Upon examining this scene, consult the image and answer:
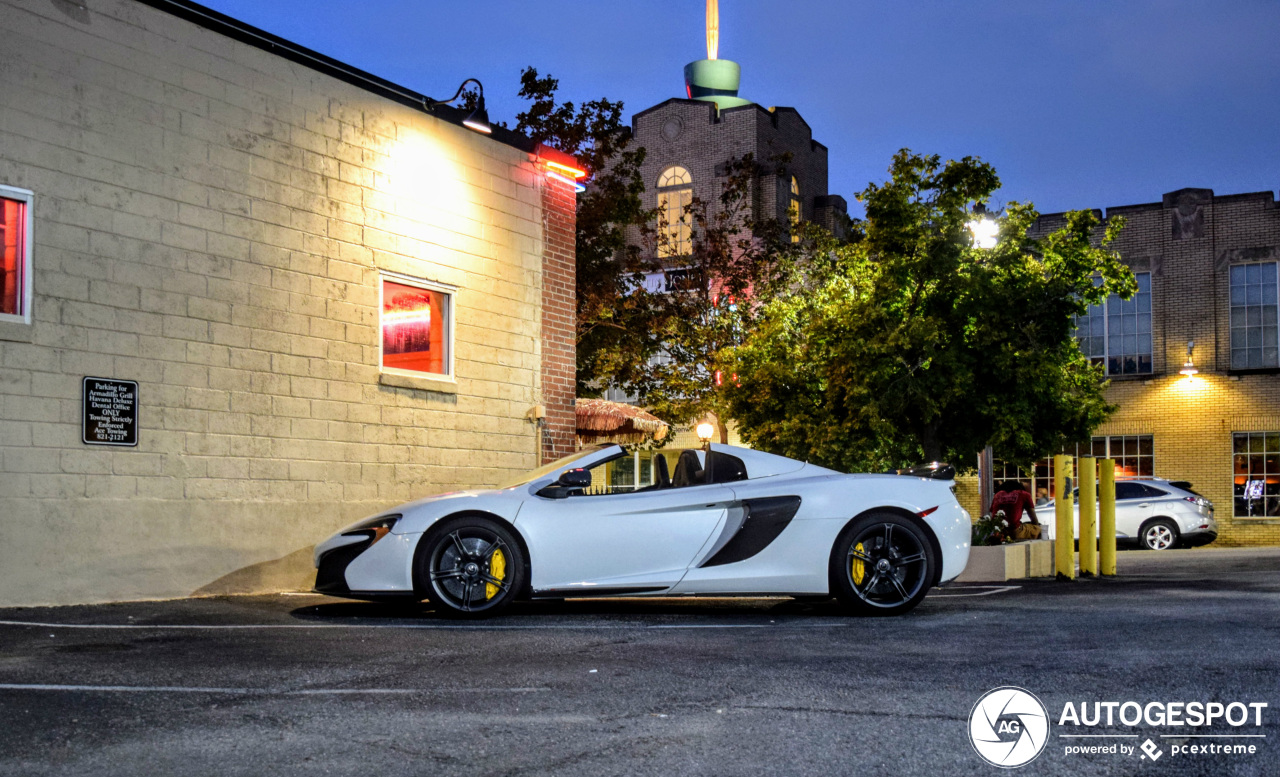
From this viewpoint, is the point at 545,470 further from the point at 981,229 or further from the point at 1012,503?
the point at 981,229

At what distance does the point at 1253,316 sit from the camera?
96.7 ft

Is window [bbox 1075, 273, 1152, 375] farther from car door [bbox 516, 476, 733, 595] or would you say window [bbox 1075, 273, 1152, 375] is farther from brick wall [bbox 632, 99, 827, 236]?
car door [bbox 516, 476, 733, 595]

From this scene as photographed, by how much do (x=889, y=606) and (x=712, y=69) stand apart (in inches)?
1831

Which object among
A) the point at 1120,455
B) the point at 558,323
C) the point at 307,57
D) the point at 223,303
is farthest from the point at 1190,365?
the point at 223,303

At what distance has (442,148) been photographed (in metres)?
13.0

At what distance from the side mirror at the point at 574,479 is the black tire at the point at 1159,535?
695 inches

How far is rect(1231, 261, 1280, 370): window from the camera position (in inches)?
1153

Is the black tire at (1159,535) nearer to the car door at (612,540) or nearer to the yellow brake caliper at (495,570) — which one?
the car door at (612,540)

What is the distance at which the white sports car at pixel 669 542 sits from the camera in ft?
26.8

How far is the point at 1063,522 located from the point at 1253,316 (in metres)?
19.7

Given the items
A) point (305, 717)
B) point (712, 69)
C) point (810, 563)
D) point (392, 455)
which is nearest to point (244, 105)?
point (392, 455)

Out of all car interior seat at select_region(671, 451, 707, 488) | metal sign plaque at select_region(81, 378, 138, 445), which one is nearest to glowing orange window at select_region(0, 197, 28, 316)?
metal sign plaque at select_region(81, 378, 138, 445)

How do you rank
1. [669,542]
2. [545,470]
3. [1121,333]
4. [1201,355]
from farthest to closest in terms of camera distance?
1. [1121,333]
2. [1201,355]
3. [545,470]
4. [669,542]

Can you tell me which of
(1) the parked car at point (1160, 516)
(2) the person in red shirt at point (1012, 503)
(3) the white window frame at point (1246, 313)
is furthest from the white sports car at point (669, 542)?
(3) the white window frame at point (1246, 313)
